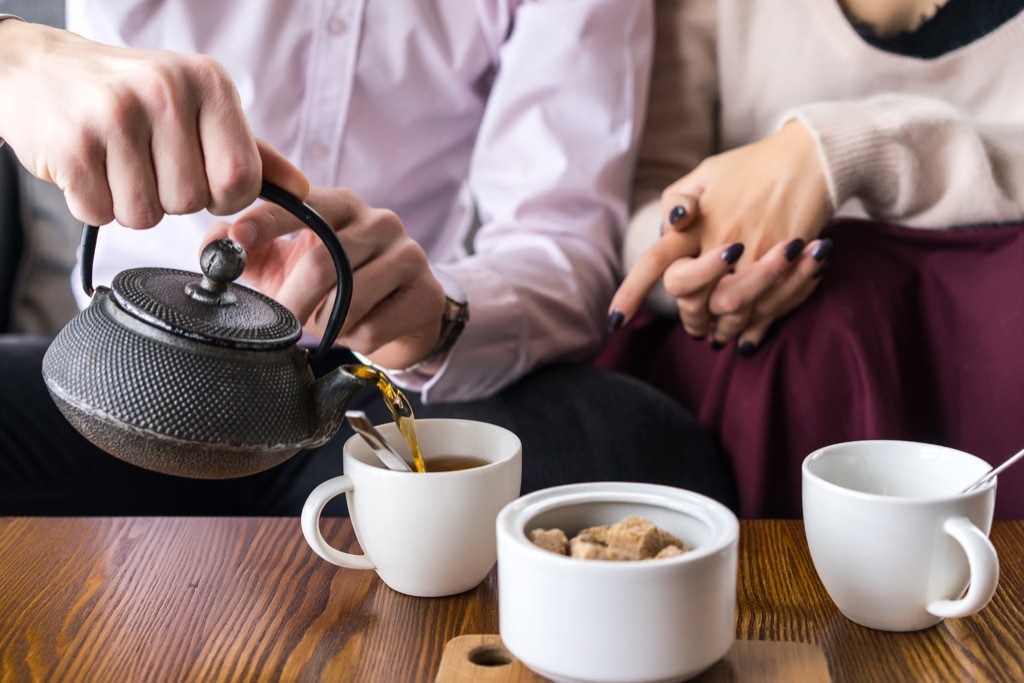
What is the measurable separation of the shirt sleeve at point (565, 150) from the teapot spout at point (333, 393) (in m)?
0.56

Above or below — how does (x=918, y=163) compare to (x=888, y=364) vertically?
above

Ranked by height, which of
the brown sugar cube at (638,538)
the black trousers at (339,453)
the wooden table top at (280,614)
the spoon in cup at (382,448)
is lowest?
the black trousers at (339,453)

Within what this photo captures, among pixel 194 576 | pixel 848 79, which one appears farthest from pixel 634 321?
pixel 194 576

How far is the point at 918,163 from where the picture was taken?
3.50 feet

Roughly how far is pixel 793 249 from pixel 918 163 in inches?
7.3

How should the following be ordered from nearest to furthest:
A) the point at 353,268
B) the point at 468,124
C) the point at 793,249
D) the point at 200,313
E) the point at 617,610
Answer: the point at 617,610, the point at 200,313, the point at 353,268, the point at 793,249, the point at 468,124

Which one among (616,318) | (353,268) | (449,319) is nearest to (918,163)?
(616,318)

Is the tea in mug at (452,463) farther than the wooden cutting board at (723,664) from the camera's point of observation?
Yes

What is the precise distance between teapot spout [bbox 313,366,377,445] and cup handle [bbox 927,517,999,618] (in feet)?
1.12

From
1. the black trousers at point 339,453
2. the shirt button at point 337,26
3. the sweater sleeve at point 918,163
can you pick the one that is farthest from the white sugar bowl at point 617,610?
the shirt button at point 337,26

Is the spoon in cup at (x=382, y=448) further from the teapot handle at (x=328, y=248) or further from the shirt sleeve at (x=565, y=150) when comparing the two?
the shirt sleeve at (x=565, y=150)

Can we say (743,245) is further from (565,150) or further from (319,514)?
(319,514)

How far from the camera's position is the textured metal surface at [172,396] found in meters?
0.56

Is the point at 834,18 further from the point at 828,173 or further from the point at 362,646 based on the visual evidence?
the point at 362,646
